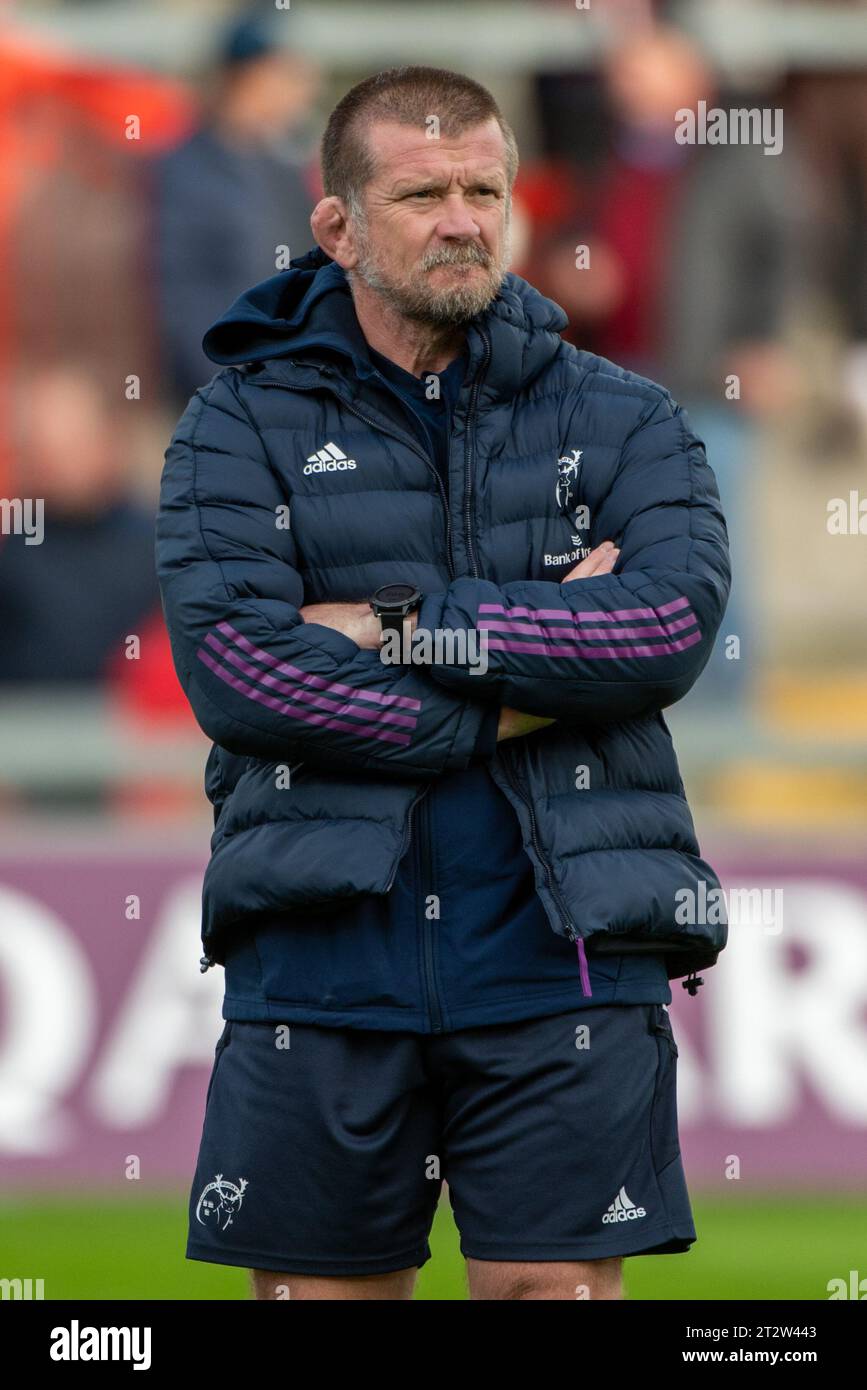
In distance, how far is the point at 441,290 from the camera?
3195mm

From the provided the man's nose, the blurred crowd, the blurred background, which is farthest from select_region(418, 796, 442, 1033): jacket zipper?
the blurred crowd

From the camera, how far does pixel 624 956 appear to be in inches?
124

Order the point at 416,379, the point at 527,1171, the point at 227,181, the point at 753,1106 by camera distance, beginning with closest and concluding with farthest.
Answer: the point at 527,1171 < the point at 416,379 < the point at 753,1106 < the point at 227,181

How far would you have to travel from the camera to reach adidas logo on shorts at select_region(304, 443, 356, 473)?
323cm

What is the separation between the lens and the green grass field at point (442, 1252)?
556cm

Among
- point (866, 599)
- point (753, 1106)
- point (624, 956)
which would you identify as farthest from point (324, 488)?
point (866, 599)

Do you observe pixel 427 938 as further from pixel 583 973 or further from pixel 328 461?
pixel 328 461

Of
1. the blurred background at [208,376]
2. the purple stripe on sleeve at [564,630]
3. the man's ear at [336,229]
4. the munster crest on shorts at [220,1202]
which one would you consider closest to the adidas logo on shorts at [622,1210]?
the munster crest on shorts at [220,1202]

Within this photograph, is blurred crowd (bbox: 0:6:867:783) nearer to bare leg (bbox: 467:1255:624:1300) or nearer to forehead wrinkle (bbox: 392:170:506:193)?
forehead wrinkle (bbox: 392:170:506:193)

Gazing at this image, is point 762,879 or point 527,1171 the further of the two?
point 762,879

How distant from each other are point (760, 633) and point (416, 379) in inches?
169

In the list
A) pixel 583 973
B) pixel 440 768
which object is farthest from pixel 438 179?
pixel 583 973

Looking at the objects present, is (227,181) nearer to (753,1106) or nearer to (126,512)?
(126,512)

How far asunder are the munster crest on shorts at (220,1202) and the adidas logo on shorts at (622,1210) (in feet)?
1.64
